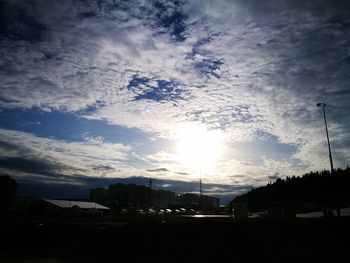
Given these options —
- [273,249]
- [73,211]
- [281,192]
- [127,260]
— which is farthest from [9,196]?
[273,249]

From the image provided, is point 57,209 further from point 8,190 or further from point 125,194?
point 125,194

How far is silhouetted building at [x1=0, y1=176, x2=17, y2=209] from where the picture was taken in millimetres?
109500

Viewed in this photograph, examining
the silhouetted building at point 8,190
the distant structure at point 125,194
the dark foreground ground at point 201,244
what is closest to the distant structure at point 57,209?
the silhouetted building at point 8,190

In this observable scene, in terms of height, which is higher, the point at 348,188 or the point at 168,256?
the point at 348,188

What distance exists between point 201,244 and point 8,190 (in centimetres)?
10422

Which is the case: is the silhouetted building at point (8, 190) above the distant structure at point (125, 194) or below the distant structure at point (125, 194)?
below

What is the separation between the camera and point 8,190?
112 m

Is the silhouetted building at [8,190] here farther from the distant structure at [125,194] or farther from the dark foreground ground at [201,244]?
the dark foreground ground at [201,244]

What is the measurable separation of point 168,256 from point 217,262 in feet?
13.8

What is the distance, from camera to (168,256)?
25.7 meters

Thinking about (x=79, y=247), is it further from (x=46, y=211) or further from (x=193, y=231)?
(x=46, y=211)

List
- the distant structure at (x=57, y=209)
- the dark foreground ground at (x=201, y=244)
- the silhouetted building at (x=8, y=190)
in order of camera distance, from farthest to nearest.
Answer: the silhouetted building at (x=8, y=190) → the distant structure at (x=57, y=209) → the dark foreground ground at (x=201, y=244)

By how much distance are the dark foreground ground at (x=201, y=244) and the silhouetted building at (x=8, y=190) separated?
85.6 meters

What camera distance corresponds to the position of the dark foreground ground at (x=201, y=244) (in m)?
23.3
